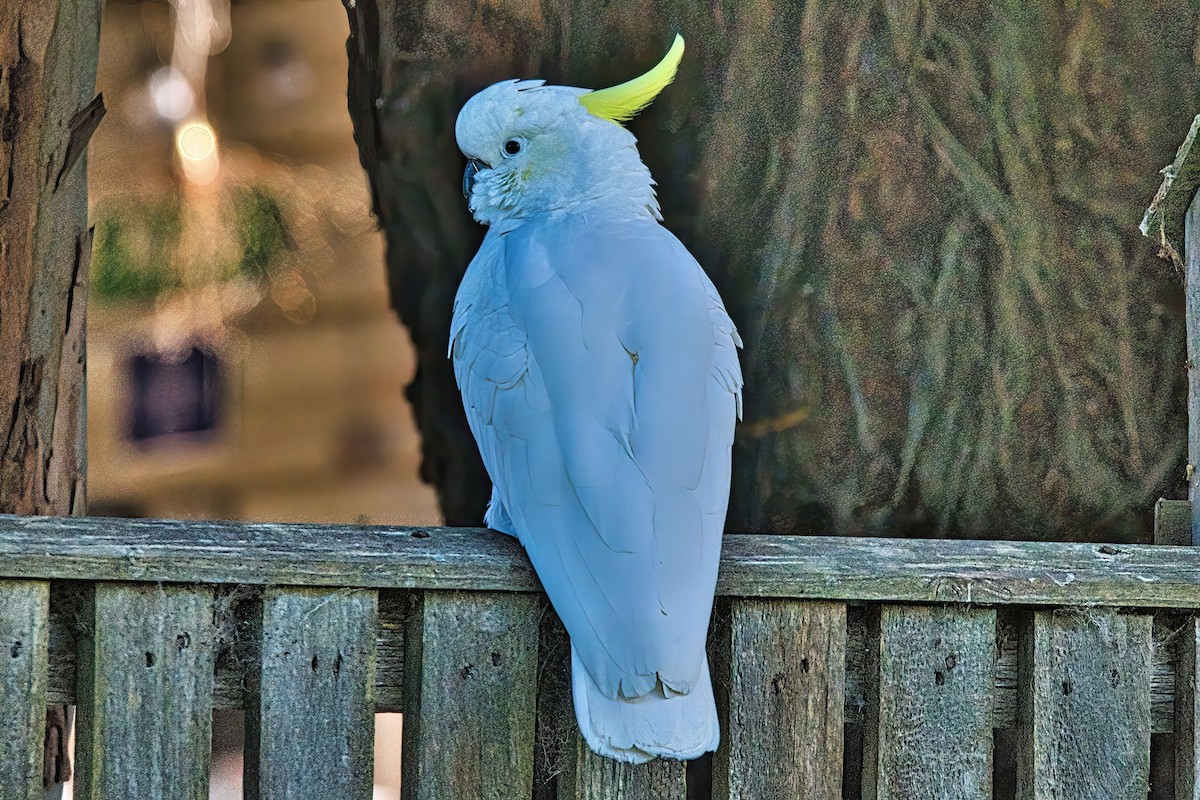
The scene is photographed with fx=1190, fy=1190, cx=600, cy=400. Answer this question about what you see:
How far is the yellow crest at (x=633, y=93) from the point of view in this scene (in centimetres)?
194

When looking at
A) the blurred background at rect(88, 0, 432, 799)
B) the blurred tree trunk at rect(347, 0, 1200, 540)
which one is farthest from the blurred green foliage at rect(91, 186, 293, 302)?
the blurred tree trunk at rect(347, 0, 1200, 540)

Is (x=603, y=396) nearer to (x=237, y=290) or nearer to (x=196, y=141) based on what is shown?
(x=237, y=290)

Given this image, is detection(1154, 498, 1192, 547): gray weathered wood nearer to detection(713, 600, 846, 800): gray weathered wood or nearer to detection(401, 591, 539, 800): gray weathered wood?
detection(713, 600, 846, 800): gray weathered wood

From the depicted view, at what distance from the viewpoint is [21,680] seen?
149cm

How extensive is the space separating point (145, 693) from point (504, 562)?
0.48 m

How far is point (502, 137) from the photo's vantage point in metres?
2.02

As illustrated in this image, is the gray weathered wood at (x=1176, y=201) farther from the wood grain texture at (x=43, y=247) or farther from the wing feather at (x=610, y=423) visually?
the wood grain texture at (x=43, y=247)

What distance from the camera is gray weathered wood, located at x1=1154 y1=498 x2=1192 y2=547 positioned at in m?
1.79

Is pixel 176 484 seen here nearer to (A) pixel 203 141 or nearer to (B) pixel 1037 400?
(A) pixel 203 141

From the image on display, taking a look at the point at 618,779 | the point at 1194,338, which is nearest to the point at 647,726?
the point at 618,779

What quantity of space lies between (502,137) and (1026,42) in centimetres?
122

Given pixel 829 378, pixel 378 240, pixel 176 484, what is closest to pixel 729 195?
pixel 829 378

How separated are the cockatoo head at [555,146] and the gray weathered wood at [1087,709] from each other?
943 mm

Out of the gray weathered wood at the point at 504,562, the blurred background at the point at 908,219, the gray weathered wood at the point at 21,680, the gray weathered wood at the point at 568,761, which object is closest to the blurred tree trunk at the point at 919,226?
the blurred background at the point at 908,219
